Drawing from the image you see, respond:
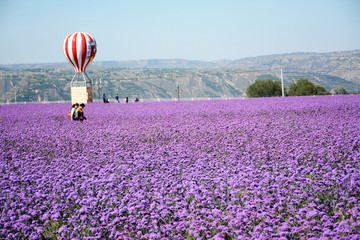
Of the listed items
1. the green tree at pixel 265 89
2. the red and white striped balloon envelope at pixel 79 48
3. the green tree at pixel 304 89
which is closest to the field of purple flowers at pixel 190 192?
the red and white striped balloon envelope at pixel 79 48

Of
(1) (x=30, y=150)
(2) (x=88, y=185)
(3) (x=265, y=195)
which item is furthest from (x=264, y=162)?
(1) (x=30, y=150)

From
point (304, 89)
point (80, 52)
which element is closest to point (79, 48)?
point (80, 52)

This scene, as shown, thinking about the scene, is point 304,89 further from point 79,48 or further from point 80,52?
point 79,48

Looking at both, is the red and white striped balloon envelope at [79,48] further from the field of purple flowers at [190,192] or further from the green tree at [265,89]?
the green tree at [265,89]

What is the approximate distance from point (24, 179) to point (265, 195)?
318 cm

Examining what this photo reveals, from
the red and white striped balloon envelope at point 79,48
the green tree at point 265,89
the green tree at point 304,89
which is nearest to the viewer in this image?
the red and white striped balloon envelope at point 79,48

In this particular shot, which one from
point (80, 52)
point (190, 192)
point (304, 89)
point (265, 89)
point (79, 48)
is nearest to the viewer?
point (190, 192)

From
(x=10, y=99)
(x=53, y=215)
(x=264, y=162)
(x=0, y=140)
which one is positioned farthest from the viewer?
(x=10, y=99)

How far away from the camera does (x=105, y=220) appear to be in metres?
3.96

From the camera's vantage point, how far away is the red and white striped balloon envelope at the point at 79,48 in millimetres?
A: 37062

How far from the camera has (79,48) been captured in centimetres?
3722

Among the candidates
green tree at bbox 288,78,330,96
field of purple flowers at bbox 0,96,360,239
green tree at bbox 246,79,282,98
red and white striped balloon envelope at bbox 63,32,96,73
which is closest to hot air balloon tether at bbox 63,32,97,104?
red and white striped balloon envelope at bbox 63,32,96,73

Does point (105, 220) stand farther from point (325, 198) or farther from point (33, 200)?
point (325, 198)

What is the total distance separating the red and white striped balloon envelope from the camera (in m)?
37.1
